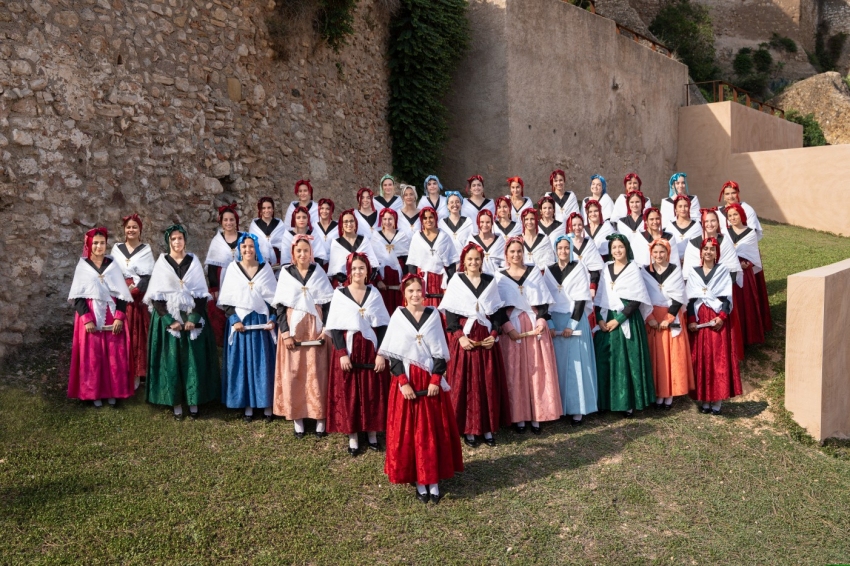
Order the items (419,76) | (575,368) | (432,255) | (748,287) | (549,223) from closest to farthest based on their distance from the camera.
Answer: (575,368), (432,255), (549,223), (748,287), (419,76)

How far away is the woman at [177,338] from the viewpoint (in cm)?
620

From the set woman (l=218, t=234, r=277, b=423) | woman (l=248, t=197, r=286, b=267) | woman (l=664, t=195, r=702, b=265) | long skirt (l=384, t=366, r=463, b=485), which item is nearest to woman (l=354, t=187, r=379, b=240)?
woman (l=248, t=197, r=286, b=267)

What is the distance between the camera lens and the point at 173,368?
20.3 feet

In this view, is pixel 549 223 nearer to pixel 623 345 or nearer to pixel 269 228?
pixel 623 345

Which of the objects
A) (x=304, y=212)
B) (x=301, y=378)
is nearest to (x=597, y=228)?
(x=304, y=212)

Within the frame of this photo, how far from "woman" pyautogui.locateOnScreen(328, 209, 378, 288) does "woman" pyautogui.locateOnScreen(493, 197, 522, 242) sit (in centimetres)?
138

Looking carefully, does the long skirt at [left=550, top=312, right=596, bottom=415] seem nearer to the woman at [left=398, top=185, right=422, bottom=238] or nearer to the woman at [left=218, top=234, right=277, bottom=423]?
the woman at [left=398, top=185, right=422, bottom=238]

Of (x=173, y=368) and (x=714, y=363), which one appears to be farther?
(x=714, y=363)

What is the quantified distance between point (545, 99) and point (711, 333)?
781 cm

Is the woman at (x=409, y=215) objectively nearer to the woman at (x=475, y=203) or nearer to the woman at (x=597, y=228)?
the woman at (x=475, y=203)

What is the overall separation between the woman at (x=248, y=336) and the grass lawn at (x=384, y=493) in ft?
0.70

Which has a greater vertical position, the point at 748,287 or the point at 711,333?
the point at 748,287

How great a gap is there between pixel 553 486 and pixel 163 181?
5.09 m

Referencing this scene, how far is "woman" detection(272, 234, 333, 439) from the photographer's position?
602cm
